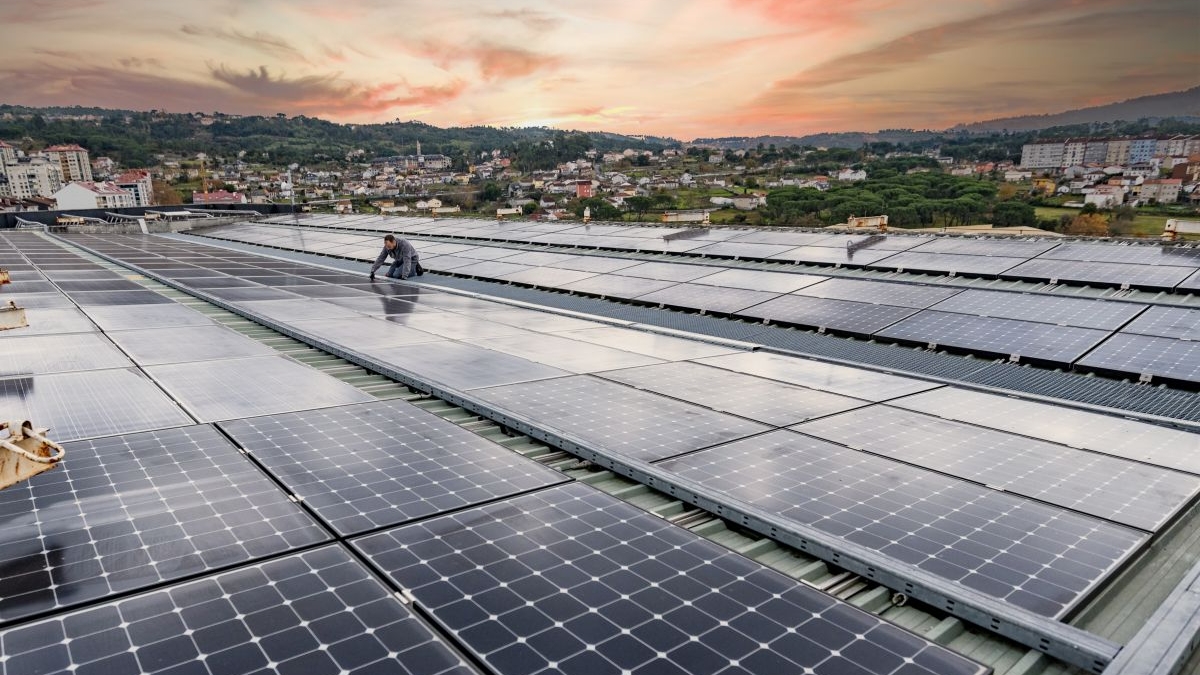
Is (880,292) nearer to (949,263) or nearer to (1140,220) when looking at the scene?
(949,263)

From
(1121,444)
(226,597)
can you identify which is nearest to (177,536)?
(226,597)

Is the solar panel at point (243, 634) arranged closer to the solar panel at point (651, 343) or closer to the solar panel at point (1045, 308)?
the solar panel at point (651, 343)

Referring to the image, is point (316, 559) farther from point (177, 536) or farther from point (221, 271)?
point (221, 271)

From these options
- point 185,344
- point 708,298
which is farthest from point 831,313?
point 185,344

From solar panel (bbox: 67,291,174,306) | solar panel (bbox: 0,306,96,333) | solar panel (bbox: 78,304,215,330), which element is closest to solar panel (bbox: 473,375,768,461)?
solar panel (bbox: 78,304,215,330)

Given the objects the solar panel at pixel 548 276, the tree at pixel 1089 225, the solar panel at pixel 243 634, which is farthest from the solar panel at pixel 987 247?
the tree at pixel 1089 225

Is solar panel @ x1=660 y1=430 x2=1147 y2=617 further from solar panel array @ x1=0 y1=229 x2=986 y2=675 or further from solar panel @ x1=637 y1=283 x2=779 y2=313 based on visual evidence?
solar panel @ x1=637 y1=283 x2=779 y2=313
